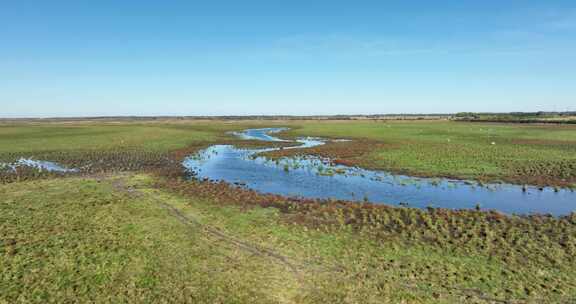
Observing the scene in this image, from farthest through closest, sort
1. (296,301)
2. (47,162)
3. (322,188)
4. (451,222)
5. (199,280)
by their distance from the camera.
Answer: (47,162) < (322,188) < (451,222) < (199,280) < (296,301)

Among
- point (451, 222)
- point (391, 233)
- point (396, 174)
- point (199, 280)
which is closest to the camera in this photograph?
point (199, 280)

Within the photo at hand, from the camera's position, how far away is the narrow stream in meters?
20.7

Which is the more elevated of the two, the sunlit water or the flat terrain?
the sunlit water

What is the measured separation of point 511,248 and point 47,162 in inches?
1696


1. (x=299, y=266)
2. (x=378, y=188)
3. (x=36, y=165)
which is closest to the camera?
(x=299, y=266)

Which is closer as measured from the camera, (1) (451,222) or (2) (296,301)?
(2) (296,301)

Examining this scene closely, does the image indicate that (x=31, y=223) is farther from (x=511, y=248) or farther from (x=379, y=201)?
(x=511, y=248)

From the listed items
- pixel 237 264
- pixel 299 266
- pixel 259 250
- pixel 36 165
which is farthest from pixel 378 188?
pixel 36 165

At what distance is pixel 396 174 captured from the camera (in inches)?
1194

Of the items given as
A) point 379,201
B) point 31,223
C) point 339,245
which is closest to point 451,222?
point 379,201

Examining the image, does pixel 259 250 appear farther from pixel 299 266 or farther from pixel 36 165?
pixel 36 165

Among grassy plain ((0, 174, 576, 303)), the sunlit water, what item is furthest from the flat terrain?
the sunlit water

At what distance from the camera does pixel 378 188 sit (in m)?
25.1

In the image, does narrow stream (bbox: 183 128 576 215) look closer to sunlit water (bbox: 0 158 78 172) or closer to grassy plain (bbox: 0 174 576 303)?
grassy plain (bbox: 0 174 576 303)
